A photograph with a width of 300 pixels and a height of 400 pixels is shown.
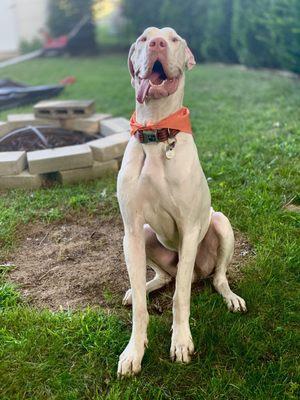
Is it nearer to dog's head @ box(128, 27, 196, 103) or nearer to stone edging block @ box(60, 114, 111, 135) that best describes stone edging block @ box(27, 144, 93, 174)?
stone edging block @ box(60, 114, 111, 135)

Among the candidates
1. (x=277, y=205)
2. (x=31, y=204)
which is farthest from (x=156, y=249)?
(x=31, y=204)

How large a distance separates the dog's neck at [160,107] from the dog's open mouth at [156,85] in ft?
0.22

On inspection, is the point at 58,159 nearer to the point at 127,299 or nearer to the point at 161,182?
the point at 127,299

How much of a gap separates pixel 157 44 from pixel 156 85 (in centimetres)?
18

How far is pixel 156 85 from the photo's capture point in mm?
2119

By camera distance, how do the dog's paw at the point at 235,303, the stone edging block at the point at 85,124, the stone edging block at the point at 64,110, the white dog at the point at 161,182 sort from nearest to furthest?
the white dog at the point at 161,182 → the dog's paw at the point at 235,303 → the stone edging block at the point at 85,124 → the stone edging block at the point at 64,110

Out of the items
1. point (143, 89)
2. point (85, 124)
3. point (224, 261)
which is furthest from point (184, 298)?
point (85, 124)

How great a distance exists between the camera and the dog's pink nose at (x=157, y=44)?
6.73 feet

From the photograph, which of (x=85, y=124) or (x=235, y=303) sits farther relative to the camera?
(x=85, y=124)

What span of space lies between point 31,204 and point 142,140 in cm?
213

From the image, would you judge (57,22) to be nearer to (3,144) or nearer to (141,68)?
(3,144)

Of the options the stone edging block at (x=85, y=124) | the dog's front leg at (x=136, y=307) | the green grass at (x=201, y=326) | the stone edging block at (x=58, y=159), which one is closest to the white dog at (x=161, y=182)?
the dog's front leg at (x=136, y=307)

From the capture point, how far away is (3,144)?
5141 millimetres

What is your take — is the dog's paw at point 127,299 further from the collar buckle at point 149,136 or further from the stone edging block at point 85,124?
the stone edging block at point 85,124
